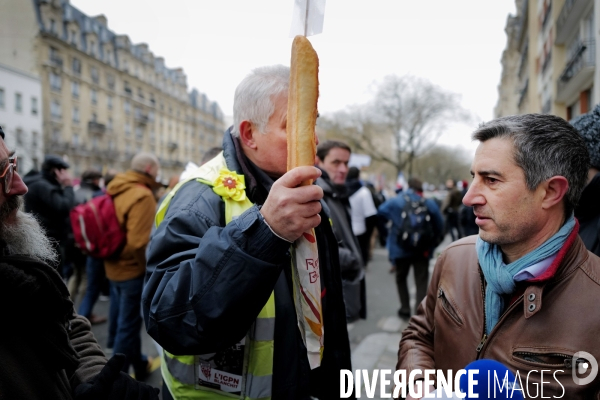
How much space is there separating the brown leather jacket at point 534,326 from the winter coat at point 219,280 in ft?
1.93

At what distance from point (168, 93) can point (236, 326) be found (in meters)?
68.6

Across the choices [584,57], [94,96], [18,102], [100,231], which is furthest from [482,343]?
[94,96]

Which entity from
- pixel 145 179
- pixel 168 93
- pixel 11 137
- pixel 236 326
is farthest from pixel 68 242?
pixel 168 93

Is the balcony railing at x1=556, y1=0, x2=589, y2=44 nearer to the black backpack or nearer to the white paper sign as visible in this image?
the black backpack

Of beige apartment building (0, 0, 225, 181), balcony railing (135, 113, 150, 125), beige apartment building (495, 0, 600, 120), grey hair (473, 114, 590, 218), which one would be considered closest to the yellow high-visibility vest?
grey hair (473, 114, 590, 218)

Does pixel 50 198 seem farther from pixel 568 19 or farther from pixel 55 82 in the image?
pixel 55 82

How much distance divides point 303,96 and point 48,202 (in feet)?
16.3

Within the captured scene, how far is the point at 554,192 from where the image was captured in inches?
60.0

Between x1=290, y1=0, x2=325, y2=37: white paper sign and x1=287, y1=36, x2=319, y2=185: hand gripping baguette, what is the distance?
41 mm

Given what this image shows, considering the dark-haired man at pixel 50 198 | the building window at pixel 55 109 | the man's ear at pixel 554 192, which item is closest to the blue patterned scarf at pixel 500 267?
the man's ear at pixel 554 192

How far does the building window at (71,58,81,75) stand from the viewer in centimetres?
4212

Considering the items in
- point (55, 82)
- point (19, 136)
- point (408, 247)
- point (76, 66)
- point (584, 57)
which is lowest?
point (408, 247)

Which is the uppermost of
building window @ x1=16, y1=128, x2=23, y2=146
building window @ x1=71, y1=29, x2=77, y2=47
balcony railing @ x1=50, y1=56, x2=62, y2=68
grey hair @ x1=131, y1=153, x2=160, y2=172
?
building window @ x1=71, y1=29, x2=77, y2=47

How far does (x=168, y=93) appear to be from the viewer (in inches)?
2542
